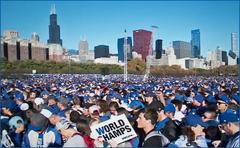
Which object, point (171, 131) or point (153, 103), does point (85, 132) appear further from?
point (153, 103)

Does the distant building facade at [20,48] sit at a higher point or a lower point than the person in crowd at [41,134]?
higher

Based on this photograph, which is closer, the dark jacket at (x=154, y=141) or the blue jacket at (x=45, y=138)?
the dark jacket at (x=154, y=141)

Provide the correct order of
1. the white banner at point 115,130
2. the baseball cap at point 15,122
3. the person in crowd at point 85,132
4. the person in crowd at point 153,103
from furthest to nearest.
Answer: the person in crowd at point 153,103 → the baseball cap at point 15,122 → the white banner at point 115,130 → the person in crowd at point 85,132

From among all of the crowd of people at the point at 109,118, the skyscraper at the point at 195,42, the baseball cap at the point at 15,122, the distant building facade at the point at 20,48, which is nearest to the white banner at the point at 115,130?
the crowd of people at the point at 109,118

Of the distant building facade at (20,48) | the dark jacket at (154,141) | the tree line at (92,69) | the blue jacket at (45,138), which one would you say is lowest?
the blue jacket at (45,138)

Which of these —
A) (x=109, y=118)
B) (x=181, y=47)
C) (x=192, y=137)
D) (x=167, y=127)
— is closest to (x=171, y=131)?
(x=167, y=127)

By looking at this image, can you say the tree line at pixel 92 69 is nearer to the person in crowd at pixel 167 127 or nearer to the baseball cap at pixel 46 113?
the baseball cap at pixel 46 113

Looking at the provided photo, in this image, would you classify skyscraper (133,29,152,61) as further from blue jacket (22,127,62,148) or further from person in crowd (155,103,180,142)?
blue jacket (22,127,62,148)
